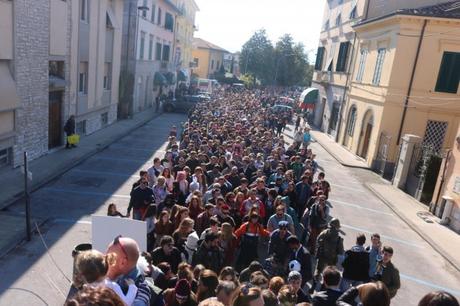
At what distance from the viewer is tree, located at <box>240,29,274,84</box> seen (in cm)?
7119

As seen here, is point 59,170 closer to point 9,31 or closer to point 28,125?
point 28,125

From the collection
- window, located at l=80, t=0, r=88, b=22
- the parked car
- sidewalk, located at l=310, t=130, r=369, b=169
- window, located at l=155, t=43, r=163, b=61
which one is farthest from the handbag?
window, located at l=155, t=43, r=163, b=61

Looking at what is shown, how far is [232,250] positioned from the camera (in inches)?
290

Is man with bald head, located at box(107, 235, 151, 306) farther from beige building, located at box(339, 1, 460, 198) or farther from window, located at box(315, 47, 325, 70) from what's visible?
window, located at box(315, 47, 325, 70)

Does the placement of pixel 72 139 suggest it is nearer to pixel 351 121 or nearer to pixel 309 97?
pixel 351 121

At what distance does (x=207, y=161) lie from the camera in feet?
40.8

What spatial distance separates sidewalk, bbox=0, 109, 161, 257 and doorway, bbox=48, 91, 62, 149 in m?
0.65

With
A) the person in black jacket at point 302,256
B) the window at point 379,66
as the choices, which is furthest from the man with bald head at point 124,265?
the window at point 379,66

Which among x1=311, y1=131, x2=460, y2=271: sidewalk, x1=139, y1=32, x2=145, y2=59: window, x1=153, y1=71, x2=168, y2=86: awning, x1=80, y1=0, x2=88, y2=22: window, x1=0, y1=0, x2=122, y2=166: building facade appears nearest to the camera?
x1=311, y1=131, x2=460, y2=271: sidewalk

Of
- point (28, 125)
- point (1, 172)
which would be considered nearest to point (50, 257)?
point (1, 172)

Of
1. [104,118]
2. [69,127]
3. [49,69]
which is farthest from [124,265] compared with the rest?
[104,118]

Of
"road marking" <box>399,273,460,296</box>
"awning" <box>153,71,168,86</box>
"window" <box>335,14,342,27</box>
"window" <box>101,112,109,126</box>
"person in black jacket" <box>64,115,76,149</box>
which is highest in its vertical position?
"window" <box>335,14,342,27</box>

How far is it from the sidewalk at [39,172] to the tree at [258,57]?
48456 millimetres

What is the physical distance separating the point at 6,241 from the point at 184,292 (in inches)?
238
